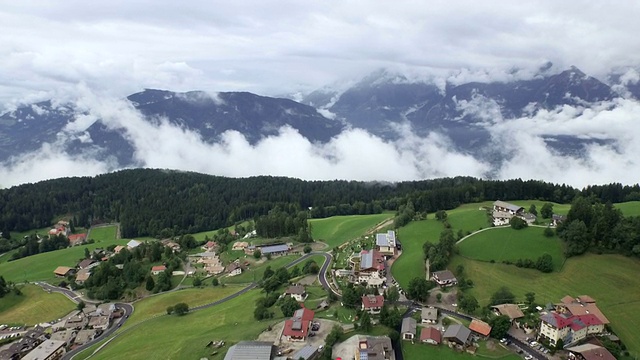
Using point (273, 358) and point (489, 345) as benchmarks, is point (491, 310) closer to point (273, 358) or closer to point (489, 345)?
point (489, 345)

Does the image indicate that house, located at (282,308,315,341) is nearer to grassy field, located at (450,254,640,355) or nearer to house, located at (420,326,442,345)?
house, located at (420,326,442,345)

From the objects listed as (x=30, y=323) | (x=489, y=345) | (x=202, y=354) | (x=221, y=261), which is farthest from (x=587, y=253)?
(x=30, y=323)

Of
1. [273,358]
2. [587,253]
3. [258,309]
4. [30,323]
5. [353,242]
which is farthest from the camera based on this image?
[353,242]

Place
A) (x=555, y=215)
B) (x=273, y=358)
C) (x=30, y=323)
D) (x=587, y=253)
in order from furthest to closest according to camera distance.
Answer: (x=555, y=215) < (x=30, y=323) < (x=587, y=253) < (x=273, y=358)

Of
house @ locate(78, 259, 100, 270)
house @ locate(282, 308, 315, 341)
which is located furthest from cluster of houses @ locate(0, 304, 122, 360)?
house @ locate(282, 308, 315, 341)

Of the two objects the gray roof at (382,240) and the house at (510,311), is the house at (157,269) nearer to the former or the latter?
the gray roof at (382,240)
